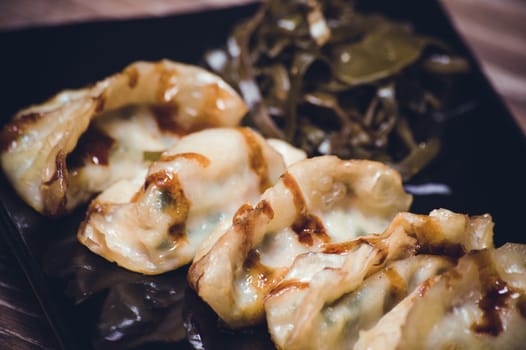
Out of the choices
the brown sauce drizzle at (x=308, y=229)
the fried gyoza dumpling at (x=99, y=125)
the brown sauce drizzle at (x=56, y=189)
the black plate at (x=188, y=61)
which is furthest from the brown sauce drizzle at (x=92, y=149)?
the brown sauce drizzle at (x=308, y=229)

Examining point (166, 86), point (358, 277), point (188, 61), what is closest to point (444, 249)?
point (358, 277)

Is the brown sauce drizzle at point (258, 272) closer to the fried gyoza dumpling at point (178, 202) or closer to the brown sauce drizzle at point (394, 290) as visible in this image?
the fried gyoza dumpling at point (178, 202)

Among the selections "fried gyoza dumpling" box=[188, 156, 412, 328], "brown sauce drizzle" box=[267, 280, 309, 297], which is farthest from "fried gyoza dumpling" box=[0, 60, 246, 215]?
"brown sauce drizzle" box=[267, 280, 309, 297]

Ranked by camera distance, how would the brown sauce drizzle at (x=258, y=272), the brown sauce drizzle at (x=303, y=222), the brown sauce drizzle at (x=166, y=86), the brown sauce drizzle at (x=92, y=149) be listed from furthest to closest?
1. the brown sauce drizzle at (x=166, y=86)
2. the brown sauce drizzle at (x=92, y=149)
3. the brown sauce drizzle at (x=303, y=222)
4. the brown sauce drizzle at (x=258, y=272)

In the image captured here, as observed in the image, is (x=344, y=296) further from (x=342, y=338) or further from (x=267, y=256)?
(x=267, y=256)

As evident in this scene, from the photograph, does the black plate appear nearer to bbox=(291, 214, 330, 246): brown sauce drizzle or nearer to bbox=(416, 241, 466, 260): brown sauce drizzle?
bbox=(291, 214, 330, 246): brown sauce drizzle

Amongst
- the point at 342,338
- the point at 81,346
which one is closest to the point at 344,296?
the point at 342,338
